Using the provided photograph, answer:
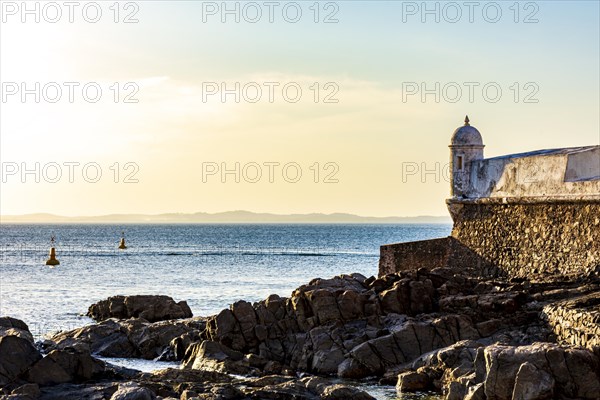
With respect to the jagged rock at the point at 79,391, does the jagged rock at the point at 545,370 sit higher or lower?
higher

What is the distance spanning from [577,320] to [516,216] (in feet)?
35.2

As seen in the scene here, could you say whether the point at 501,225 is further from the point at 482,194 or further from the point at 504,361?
the point at 504,361

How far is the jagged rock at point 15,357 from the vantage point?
67.5ft

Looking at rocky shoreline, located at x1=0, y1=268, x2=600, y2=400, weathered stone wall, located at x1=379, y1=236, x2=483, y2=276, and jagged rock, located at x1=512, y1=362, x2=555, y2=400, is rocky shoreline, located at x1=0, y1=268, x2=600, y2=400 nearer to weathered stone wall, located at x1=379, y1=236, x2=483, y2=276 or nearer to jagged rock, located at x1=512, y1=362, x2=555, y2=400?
jagged rock, located at x1=512, y1=362, x2=555, y2=400

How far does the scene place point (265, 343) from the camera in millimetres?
26078

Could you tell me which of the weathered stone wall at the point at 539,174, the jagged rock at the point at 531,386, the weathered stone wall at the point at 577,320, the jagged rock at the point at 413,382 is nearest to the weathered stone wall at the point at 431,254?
the weathered stone wall at the point at 539,174

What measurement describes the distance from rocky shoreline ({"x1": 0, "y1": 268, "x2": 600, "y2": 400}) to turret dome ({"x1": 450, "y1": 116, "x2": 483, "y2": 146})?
7.24m

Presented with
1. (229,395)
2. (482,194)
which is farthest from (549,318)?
(482,194)

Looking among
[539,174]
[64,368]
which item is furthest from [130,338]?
[539,174]

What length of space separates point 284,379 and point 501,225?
571 inches

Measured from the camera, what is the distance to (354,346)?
2447 cm

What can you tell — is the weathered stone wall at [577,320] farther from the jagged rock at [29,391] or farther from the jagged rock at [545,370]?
the jagged rock at [29,391]

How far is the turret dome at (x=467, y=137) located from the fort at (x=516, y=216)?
36 mm

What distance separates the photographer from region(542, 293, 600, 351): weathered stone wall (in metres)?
20.9
